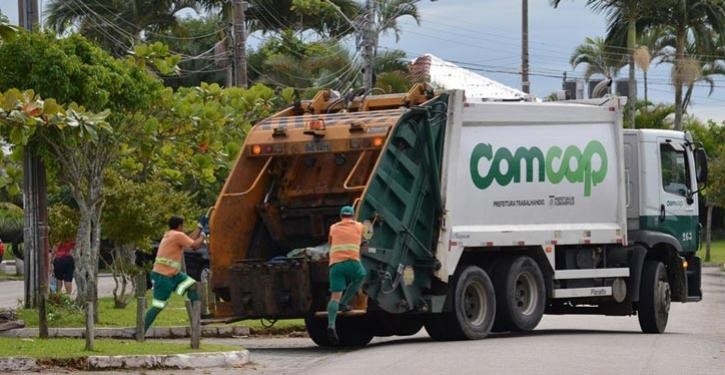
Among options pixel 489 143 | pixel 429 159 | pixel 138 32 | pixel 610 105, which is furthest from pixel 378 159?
pixel 138 32

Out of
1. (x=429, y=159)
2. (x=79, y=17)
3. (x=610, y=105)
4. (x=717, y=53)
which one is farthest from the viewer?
(x=717, y=53)

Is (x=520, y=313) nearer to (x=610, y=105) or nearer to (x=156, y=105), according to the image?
(x=610, y=105)

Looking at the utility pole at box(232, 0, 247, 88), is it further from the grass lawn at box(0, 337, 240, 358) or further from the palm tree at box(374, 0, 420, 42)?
the grass lawn at box(0, 337, 240, 358)

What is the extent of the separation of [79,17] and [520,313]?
3624 cm

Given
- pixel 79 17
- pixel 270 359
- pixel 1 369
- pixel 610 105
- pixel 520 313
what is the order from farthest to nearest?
pixel 79 17 → pixel 610 105 → pixel 520 313 → pixel 270 359 → pixel 1 369

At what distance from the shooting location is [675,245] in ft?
74.3

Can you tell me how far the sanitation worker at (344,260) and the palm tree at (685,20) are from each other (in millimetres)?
37011

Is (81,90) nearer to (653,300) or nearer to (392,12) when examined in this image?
(653,300)

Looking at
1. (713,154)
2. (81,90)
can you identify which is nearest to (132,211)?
(81,90)

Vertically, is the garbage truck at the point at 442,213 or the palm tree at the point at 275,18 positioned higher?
the palm tree at the point at 275,18

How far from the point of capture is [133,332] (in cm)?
2169

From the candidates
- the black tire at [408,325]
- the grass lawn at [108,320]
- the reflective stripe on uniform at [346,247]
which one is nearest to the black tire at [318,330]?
the black tire at [408,325]

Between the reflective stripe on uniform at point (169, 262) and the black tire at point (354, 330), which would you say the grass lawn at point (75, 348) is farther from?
the black tire at point (354, 330)

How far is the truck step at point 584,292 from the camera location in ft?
70.1
